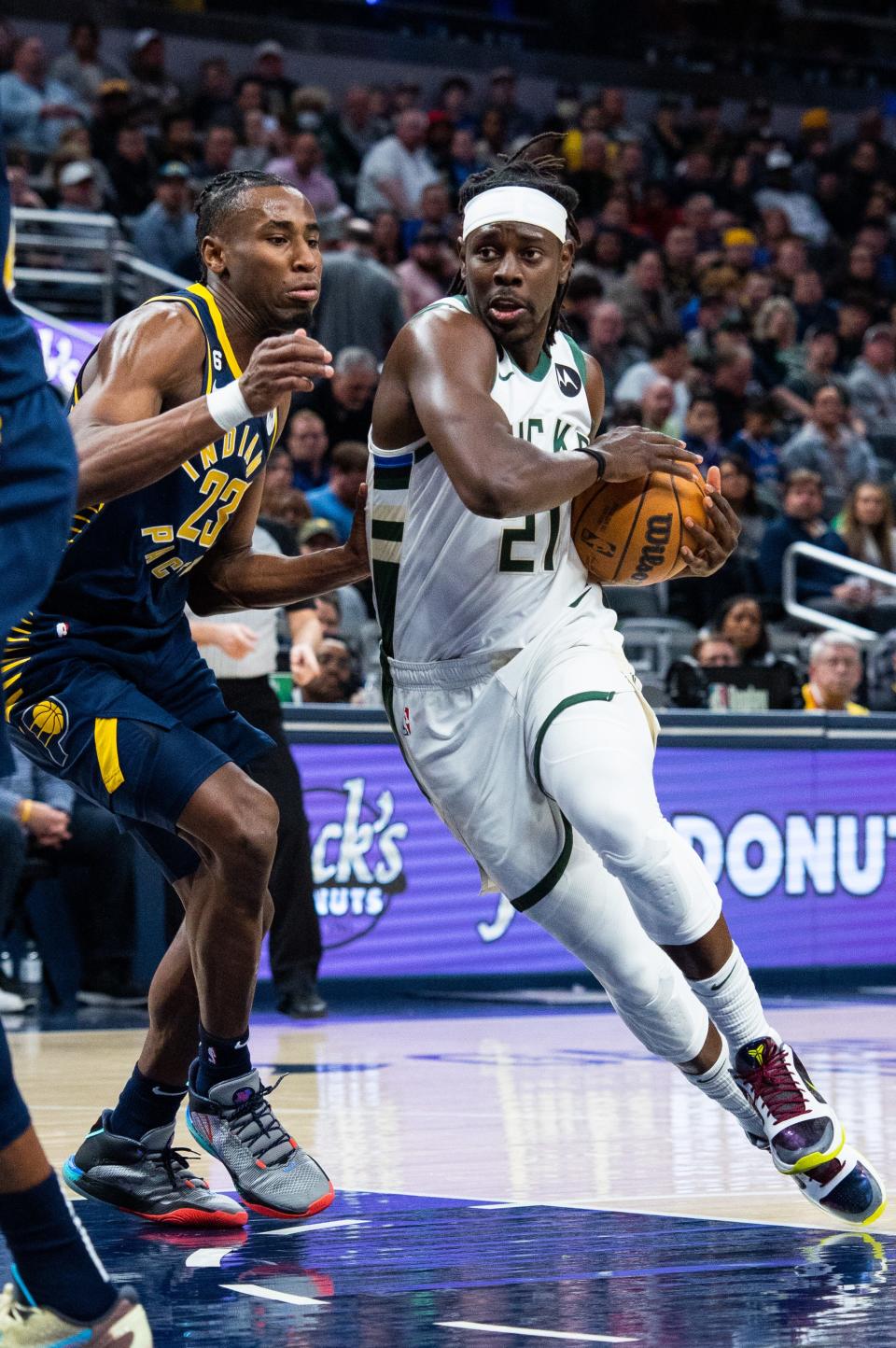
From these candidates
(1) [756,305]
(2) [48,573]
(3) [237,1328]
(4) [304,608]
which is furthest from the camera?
(1) [756,305]

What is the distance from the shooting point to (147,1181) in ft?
13.1

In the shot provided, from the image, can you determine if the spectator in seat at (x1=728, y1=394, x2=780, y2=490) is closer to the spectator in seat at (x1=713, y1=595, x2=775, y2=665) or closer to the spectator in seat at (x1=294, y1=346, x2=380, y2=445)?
the spectator in seat at (x1=294, y1=346, x2=380, y2=445)

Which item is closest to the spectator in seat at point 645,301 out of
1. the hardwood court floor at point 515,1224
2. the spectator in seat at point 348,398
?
the spectator in seat at point 348,398

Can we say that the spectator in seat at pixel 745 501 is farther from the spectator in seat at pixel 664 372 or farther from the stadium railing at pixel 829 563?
the spectator in seat at pixel 664 372

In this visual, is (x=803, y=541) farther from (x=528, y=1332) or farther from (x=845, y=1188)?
(x=528, y=1332)

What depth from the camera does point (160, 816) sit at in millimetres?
3838

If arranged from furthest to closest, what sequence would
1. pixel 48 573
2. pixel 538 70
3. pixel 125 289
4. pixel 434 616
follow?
1. pixel 538 70
2. pixel 125 289
3. pixel 434 616
4. pixel 48 573

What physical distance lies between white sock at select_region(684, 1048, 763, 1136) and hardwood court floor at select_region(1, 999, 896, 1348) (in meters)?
0.18

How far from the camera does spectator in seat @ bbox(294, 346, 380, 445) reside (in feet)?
37.8

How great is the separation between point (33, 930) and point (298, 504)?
2.55m

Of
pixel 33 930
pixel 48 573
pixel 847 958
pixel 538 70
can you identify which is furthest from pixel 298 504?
pixel 538 70

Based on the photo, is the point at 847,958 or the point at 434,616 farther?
the point at 847,958

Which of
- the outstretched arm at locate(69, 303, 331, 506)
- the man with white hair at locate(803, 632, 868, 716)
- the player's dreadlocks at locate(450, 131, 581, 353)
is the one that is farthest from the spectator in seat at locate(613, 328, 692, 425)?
the outstretched arm at locate(69, 303, 331, 506)

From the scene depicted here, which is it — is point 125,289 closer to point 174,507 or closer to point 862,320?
→ point 862,320
